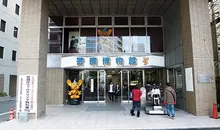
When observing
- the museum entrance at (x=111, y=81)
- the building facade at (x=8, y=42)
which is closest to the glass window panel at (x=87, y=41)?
the museum entrance at (x=111, y=81)

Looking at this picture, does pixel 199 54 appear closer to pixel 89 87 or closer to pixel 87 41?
pixel 87 41

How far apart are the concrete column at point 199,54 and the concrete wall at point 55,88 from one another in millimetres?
8698

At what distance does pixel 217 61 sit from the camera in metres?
12.7

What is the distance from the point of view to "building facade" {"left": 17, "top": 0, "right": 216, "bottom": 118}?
1005cm

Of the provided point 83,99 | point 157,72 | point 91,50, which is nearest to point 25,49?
point 91,50

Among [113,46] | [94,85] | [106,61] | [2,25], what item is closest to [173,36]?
[113,46]

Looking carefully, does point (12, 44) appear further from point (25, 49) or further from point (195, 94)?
point (195, 94)

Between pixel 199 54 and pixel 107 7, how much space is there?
758 cm

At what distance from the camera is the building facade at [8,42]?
2373 centimetres

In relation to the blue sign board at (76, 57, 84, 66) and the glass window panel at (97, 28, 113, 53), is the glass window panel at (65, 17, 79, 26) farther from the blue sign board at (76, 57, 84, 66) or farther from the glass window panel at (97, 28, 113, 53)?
the blue sign board at (76, 57, 84, 66)

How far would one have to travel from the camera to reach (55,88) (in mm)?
14430

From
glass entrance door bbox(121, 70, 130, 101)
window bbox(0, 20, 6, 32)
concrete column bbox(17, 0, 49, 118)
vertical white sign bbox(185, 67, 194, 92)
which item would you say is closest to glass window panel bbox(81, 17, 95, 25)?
glass entrance door bbox(121, 70, 130, 101)

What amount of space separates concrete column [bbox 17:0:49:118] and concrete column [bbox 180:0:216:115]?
7.83m

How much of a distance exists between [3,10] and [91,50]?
1541 centimetres
